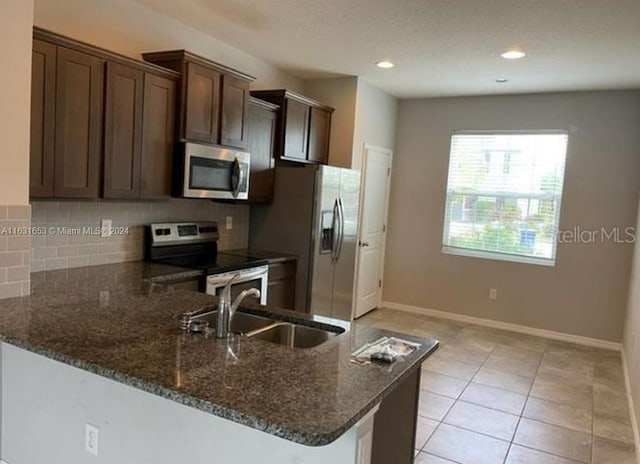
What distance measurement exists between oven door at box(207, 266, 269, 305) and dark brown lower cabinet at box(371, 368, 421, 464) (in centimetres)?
169

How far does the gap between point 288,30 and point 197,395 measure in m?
3.15

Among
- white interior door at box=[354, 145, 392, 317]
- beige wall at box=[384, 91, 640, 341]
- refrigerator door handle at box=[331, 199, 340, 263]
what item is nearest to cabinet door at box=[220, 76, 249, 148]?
refrigerator door handle at box=[331, 199, 340, 263]

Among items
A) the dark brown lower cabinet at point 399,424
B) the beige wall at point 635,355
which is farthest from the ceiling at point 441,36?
the dark brown lower cabinet at point 399,424

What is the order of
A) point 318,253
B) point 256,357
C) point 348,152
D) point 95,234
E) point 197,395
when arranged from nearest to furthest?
point 197,395
point 256,357
point 95,234
point 318,253
point 348,152

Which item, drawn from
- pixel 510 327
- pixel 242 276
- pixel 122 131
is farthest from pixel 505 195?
pixel 122 131

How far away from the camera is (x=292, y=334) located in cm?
222

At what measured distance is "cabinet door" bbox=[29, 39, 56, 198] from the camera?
252 centimetres

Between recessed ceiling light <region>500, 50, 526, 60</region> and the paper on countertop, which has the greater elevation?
recessed ceiling light <region>500, 50, 526, 60</region>

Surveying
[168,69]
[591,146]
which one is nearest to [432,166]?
[591,146]

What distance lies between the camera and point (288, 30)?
148 inches

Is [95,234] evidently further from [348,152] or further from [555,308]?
[555,308]

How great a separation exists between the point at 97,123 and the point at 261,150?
1.64 meters

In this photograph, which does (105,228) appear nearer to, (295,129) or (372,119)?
(295,129)

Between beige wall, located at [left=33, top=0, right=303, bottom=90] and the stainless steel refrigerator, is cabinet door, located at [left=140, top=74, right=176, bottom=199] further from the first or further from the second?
the stainless steel refrigerator
